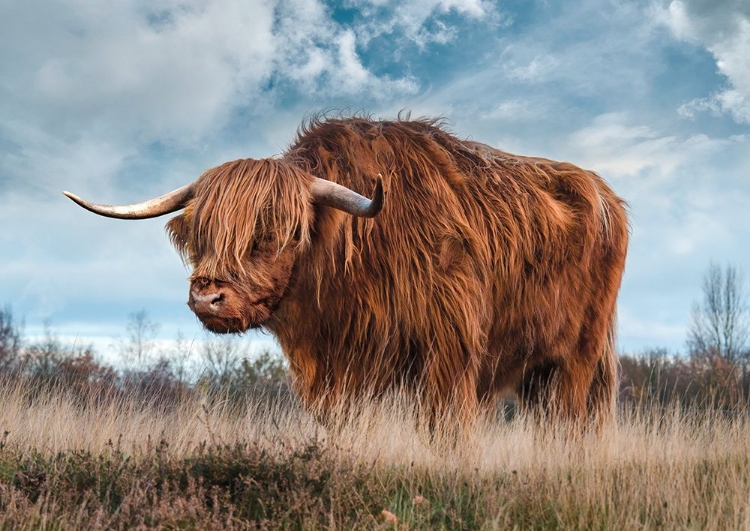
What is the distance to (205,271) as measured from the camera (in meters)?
4.91

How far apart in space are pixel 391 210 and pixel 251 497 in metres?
2.46

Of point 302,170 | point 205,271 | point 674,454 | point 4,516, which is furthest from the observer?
point 674,454

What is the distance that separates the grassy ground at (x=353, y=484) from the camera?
3.72 meters

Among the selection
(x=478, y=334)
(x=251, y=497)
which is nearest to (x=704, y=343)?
(x=478, y=334)

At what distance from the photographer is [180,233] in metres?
5.96

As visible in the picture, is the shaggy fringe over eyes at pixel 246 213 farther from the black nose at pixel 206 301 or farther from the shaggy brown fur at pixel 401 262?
the black nose at pixel 206 301

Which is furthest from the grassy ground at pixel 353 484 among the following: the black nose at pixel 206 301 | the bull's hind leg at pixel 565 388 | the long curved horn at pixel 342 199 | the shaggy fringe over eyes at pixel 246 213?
the long curved horn at pixel 342 199

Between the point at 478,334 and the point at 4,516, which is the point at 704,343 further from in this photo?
the point at 4,516

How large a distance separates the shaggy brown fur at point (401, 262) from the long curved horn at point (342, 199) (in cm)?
9

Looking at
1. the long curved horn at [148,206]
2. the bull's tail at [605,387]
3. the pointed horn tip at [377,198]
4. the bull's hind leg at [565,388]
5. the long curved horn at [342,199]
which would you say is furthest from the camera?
the bull's tail at [605,387]

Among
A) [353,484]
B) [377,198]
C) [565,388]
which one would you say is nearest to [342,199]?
[377,198]

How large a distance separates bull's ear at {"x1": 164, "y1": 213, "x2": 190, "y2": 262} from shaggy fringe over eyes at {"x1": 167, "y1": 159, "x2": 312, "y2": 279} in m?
0.51

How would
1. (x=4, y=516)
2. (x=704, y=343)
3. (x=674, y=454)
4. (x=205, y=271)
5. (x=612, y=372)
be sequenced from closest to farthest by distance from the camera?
(x=4, y=516)
(x=205, y=271)
(x=674, y=454)
(x=612, y=372)
(x=704, y=343)

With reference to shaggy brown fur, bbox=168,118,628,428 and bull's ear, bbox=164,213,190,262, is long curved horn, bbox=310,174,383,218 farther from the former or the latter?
bull's ear, bbox=164,213,190,262
